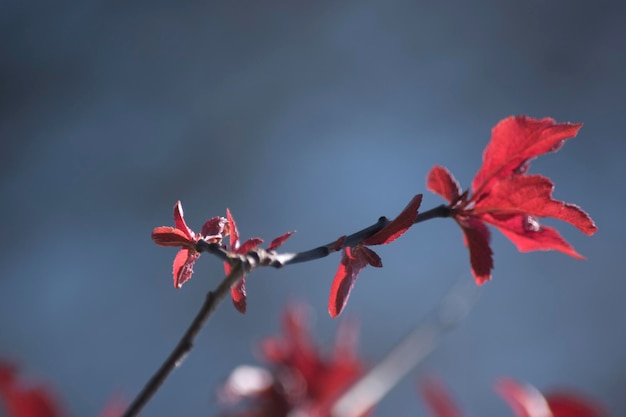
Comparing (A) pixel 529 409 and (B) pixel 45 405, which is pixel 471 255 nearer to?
(A) pixel 529 409

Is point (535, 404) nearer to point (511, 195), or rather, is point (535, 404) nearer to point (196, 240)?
point (511, 195)

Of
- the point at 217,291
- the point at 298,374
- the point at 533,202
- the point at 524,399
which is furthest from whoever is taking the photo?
the point at 298,374

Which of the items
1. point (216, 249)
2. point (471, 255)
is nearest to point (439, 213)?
point (471, 255)

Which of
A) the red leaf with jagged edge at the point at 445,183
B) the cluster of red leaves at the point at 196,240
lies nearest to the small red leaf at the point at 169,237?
the cluster of red leaves at the point at 196,240

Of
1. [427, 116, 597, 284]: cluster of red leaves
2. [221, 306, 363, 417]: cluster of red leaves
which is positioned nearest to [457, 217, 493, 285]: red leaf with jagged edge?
[427, 116, 597, 284]: cluster of red leaves

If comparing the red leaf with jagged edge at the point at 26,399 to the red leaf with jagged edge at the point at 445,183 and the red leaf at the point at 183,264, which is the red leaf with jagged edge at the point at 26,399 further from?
the red leaf with jagged edge at the point at 445,183

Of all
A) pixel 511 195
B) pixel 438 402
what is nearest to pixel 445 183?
pixel 511 195
